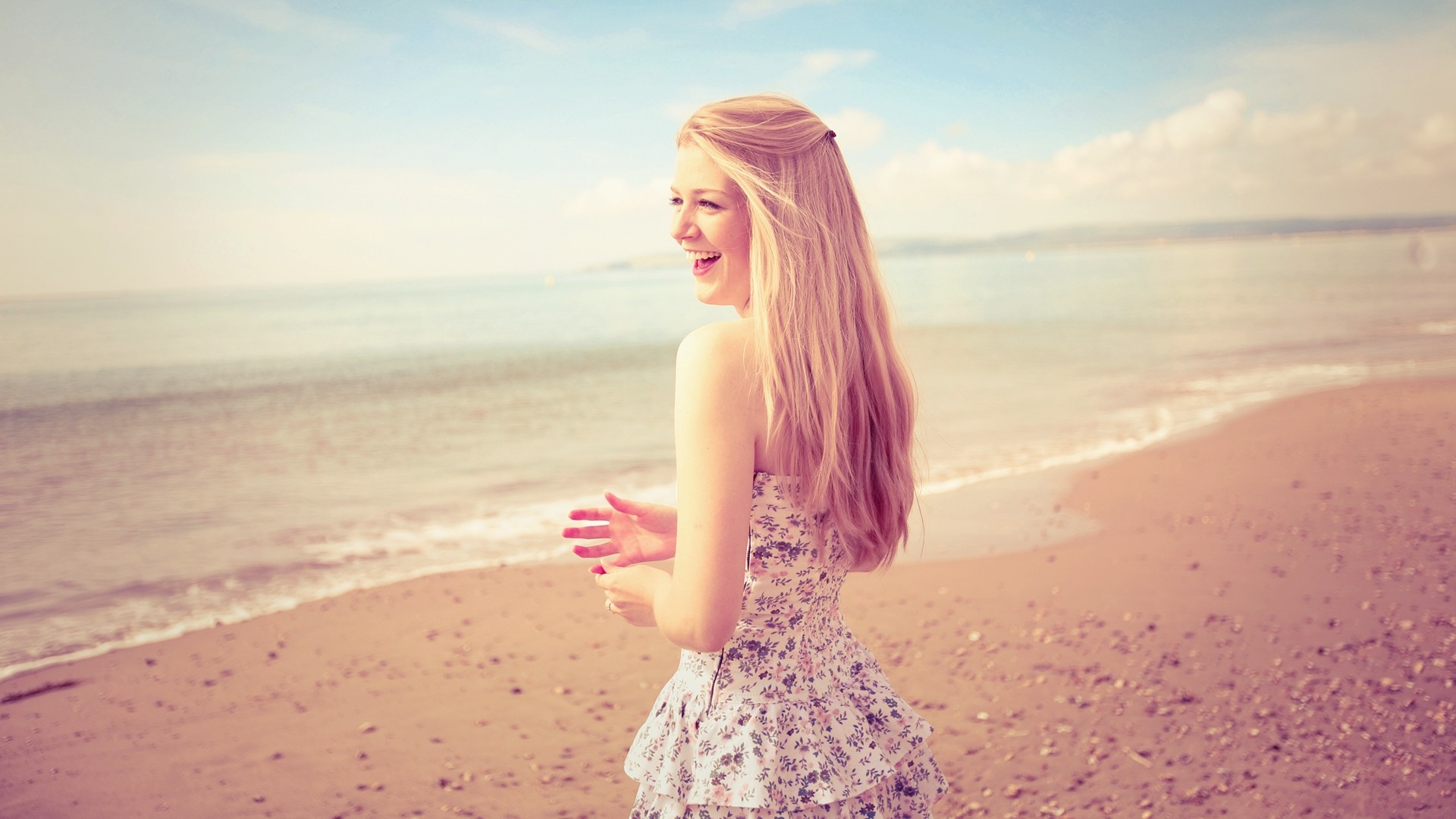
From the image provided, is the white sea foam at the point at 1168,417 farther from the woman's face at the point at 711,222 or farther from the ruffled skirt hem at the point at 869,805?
the woman's face at the point at 711,222

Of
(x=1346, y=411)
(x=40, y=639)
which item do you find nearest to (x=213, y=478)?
(x=40, y=639)

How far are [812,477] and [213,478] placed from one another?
1528 cm

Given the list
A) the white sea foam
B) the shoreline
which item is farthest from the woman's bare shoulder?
the white sea foam

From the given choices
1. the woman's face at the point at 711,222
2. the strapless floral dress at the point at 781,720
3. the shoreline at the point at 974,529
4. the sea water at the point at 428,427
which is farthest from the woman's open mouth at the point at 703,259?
the shoreline at the point at 974,529

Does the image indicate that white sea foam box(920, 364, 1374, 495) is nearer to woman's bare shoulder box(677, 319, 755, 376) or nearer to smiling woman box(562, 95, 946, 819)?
smiling woman box(562, 95, 946, 819)

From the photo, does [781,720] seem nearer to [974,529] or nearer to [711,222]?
[711,222]

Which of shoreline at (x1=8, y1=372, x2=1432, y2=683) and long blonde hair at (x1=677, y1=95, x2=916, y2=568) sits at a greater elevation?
long blonde hair at (x1=677, y1=95, x2=916, y2=568)

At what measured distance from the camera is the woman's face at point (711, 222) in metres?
1.68

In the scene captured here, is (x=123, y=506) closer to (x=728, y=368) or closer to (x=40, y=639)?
(x=40, y=639)

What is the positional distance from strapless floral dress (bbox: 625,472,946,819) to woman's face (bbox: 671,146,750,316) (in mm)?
426

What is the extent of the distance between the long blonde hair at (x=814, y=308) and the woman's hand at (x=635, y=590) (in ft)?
1.08

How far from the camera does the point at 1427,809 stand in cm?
366

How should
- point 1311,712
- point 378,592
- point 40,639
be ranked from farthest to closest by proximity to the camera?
point 378,592, point 40,639, point 1311,712

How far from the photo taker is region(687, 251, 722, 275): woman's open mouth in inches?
69.7
